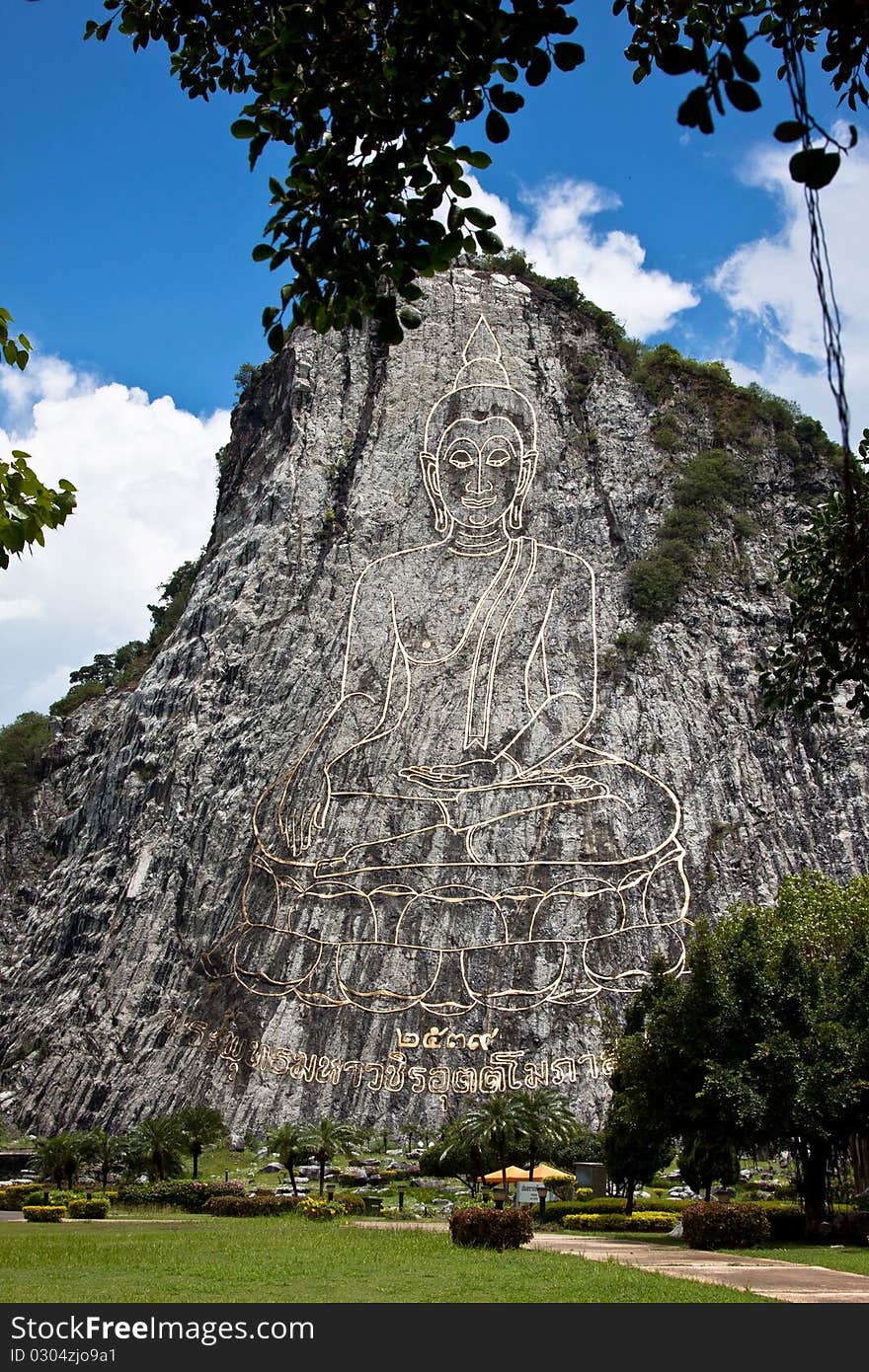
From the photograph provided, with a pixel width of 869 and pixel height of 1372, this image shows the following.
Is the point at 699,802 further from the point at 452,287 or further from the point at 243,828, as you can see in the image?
the point at 452,287

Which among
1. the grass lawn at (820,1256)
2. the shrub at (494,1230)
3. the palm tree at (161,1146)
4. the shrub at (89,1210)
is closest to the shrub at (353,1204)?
the shrub at (89,1210)

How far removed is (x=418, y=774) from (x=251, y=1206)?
39.4 ft

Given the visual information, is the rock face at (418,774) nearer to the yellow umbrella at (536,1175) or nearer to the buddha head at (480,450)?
the buddha head at (480,450)

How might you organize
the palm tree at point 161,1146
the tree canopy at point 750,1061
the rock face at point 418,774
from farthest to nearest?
the rock face at point 418,774
the palm tree at point 161,1146
the tree canopy at point 750,1061

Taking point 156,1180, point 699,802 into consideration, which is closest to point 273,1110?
point 156,1180

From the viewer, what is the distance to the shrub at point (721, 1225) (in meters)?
13.0

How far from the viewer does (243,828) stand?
2853 centimetres

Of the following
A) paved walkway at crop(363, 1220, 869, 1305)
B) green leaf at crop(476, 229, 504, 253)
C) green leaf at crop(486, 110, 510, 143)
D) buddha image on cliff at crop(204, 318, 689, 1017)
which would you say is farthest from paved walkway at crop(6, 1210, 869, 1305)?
buddha image on cliff at crop(204, 318, 689, 1017)

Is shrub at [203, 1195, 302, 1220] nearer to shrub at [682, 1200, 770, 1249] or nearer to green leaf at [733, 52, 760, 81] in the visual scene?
shrub at [682, 1200, 770, 1249]

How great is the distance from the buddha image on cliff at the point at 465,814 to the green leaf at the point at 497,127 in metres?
21.7

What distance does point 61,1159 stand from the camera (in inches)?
810

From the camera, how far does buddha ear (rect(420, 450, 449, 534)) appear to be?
3206cm

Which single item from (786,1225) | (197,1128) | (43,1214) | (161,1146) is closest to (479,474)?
(197,1128)

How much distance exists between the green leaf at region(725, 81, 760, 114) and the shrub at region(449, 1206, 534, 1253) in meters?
10.7
